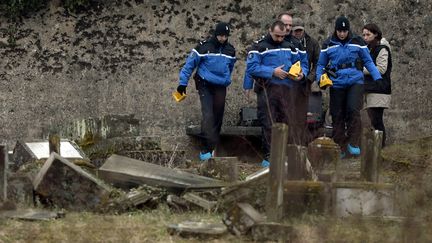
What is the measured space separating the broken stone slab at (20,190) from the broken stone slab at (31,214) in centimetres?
25

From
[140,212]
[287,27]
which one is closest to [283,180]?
[140,212]

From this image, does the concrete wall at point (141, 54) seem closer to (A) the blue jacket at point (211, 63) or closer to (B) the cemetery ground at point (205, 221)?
(A) the blue jacket at point (211, 63)

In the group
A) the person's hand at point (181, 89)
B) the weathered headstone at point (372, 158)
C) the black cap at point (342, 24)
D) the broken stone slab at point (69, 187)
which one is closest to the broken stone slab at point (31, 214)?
the broken stone slab at point (69, 187)

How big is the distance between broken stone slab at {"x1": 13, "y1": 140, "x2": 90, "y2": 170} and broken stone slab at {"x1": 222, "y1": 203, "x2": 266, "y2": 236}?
2.76 m

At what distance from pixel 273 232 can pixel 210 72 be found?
17.5 feet

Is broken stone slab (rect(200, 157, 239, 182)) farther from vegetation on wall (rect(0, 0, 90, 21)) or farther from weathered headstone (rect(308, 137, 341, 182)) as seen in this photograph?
vegetation on wall (rect(0, 0, 90, 21))

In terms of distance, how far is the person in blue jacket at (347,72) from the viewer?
1207 centimetres

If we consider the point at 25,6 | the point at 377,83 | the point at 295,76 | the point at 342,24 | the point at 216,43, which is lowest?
the point at 377,83

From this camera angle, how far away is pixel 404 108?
15.0 meters

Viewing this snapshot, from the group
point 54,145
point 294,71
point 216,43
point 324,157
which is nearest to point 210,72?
point 216,43

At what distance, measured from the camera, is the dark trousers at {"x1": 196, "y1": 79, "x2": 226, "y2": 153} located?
1245cm

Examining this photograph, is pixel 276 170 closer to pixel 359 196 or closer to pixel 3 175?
pixel 359 196

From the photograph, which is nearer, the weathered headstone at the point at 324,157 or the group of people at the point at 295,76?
the weathered headstone at the point at 324,157

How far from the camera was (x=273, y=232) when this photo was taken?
722 cm
